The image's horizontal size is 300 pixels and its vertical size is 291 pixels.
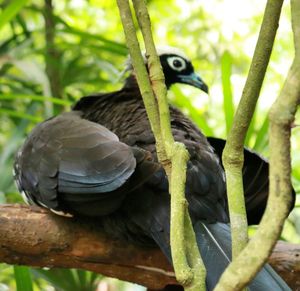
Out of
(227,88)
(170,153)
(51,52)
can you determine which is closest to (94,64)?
(51,52)

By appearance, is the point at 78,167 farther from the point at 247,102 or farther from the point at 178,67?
the point at 178,67

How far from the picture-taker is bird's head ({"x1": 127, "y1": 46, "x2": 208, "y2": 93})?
254 centimetres

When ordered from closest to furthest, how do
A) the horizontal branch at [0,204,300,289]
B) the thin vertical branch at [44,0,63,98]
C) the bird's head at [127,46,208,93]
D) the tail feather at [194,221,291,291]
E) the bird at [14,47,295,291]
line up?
the tail feather at [194,221,291,291], the bird at [14,47,295,291], the horizontal branch at [0,204,300,289], the bird's head at [127,46,208,93], the thin vertical branch at [44,0,63,98]

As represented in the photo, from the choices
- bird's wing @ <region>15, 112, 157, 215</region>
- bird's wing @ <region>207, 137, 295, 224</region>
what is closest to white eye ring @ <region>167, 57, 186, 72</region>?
bird's wing @ <region>207, 137, 295, 224</region>

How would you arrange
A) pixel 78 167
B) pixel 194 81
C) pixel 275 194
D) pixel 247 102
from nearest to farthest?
1. pixel 275 194
2. pixel 247 102
3. pixel 78 167
4. pixel 194 81

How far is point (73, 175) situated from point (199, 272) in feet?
2.79

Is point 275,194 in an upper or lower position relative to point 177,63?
upper

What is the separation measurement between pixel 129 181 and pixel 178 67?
3.55 ft

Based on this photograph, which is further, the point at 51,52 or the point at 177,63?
the point at 51,52

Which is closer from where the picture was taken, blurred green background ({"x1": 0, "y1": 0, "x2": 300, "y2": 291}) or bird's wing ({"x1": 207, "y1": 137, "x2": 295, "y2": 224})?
bird's wing ({"x1": 207, "y1": 137, "x2": 295, "y2": 224})

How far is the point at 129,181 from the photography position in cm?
159

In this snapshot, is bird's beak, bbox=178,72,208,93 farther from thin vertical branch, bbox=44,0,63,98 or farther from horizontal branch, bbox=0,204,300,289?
thin vertical branch, bbox=44,0,63,98

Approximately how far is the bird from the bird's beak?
1.60 feet

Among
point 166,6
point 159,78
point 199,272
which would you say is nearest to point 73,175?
point 159,78
